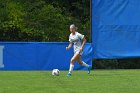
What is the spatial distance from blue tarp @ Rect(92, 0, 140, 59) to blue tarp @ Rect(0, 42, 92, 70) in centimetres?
180

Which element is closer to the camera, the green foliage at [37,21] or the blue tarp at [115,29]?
the blue tarp at [115,29]

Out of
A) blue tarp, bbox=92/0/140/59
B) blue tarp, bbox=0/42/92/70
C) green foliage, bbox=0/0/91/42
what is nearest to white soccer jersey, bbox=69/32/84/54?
blue tarp, bbox=0/42/92/70

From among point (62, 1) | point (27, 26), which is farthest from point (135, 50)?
point (62, 1)

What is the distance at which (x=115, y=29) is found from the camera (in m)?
24.7

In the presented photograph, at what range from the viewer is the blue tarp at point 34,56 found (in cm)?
2327

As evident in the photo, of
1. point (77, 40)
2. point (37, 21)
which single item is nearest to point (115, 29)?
point (77, 40)

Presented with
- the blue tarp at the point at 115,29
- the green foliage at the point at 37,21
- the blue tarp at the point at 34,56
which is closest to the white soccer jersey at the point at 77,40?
the blue tarp at the point at 34,56

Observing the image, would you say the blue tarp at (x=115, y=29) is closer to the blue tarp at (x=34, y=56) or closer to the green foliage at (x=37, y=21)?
the blue tarp at (x=34, y=56)

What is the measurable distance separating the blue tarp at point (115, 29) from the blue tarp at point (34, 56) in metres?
1.80

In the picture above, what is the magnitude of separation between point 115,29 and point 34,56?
4441 mm

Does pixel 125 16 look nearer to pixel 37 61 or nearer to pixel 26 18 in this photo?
pixel 37 61

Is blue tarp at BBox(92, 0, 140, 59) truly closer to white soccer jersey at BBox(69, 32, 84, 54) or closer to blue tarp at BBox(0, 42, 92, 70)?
blue tarp at BBox(0, 42, 92, 70)

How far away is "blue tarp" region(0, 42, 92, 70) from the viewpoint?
916 inches

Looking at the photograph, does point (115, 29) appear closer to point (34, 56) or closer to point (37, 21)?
point (34, 56)
